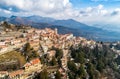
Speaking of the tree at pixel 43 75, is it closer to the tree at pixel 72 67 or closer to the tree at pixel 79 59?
the tree at pixel 72 67

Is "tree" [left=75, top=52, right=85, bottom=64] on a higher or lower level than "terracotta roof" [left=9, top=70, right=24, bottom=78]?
lower

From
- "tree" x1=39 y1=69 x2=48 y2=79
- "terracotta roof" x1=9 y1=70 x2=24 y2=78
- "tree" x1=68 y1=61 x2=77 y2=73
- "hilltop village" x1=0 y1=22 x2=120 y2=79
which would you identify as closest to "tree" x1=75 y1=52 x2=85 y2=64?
"hilltop village" x1=0 y1=22 x2=120 y2=79

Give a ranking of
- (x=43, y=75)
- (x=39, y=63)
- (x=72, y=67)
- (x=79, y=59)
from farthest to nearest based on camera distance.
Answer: (x=79, y=59)
(x=72, y=67)
(x=39, y=63)
(x=43, y=75)

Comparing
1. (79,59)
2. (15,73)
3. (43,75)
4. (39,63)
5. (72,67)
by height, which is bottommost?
(79,59)

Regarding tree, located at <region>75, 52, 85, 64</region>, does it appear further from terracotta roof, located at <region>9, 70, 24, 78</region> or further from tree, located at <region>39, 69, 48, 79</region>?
terracotta roof, located at <region>9, 70, 24, 78</region>

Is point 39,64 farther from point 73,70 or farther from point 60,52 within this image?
point 60,52

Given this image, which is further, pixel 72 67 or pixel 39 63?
pixel 72 67

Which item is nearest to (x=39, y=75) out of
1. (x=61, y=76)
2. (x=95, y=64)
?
(x=61, y=76)

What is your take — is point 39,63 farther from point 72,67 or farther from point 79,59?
point 79,59

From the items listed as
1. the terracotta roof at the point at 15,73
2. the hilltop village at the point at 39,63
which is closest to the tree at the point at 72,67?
the hilltop village at the point at 39,63

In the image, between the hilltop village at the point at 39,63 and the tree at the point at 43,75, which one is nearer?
the tree at the point at 43,75

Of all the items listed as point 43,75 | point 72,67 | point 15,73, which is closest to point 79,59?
point 72,67
